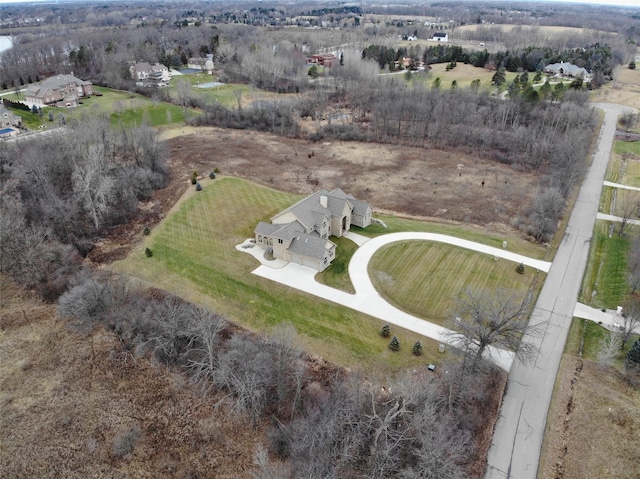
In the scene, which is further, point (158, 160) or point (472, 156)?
point (472, 156)

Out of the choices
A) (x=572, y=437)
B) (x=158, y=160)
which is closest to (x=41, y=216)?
(x=158, y=160)

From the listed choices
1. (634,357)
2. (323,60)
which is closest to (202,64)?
(323,60)

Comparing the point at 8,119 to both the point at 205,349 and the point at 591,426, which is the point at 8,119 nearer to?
the point at 205,349

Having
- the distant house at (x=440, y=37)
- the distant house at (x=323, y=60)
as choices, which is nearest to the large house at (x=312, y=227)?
the distant house at (x=323, y=60)

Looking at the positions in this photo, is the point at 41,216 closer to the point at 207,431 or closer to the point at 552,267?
the point at 207,431

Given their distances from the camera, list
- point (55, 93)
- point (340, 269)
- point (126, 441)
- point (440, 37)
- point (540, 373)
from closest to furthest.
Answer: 1. point (126, 441)
2. point (540, 373)
3. point (340, 269)
4. point (55, 93)
5. point (440, 37)

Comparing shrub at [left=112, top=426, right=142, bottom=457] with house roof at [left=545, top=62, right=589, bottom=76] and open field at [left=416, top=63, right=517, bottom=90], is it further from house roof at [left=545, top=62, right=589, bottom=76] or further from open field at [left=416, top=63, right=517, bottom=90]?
house roof at [left=545, top=62, right=589, bottom=76]
